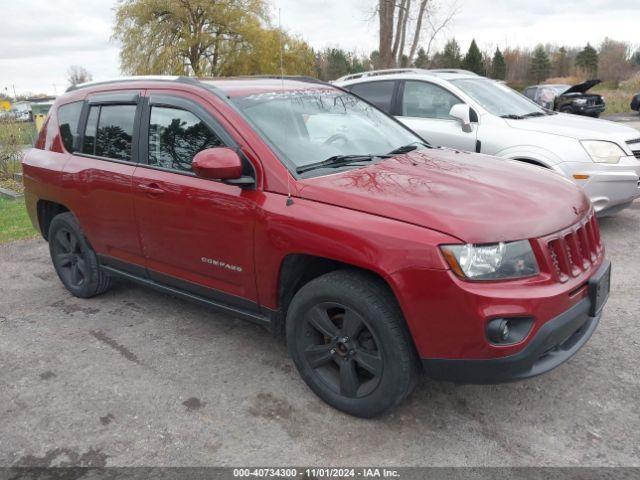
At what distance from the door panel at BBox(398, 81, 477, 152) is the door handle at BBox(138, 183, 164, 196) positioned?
3809 millimetres

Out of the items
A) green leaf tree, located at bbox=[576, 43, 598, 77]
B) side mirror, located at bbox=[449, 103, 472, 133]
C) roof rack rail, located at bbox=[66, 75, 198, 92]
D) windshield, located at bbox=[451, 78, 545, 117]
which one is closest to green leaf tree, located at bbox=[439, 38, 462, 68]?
green leaf tree, located at bbox=[576, 43, 598, 77]

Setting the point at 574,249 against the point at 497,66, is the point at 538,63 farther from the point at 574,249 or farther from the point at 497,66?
the point at 574,249

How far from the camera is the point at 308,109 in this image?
12.4ft

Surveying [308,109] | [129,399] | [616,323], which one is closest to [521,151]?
[616,323]

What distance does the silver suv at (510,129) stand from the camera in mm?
5691

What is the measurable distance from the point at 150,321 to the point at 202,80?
1906 mm

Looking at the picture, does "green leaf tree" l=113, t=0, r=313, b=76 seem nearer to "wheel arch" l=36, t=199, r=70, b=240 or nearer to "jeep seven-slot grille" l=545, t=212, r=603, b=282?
"wheel arch" l=36, t=199, r=70, b=240

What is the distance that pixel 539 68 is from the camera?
174ft

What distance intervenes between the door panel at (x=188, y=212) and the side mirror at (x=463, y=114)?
11.3 ft

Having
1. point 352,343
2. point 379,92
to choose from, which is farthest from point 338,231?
point 379,92

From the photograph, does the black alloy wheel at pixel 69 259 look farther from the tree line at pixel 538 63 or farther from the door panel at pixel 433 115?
the tree line at pixel 538 63

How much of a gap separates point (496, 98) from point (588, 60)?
165 feet

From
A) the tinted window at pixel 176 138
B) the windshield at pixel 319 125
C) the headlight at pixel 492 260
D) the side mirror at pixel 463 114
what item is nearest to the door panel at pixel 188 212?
the tinted window at pixel 176 138

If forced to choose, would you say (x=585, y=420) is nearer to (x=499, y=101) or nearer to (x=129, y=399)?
(x=129, y=399)
